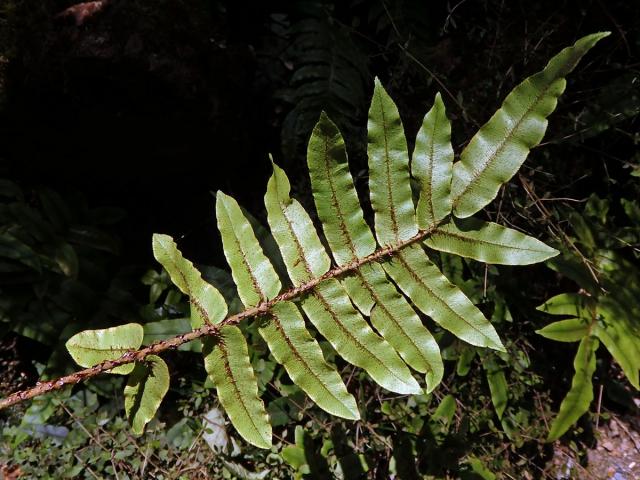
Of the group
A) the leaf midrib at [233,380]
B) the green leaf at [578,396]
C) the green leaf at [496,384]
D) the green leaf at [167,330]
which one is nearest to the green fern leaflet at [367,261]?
the leaf midrib at [233,380]

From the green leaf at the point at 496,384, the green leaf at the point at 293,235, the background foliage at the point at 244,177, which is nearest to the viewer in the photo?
the green leaf at the point at 293,235

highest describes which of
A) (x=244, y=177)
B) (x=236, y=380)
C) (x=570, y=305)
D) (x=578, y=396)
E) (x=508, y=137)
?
(x=508, y=137)

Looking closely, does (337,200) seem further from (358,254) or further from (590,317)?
(590,317)

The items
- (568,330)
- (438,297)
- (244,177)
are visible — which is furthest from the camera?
(244,177)

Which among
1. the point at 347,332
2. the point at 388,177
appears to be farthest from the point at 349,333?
the point at 388,177

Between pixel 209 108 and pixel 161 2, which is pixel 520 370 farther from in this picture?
pixel 161 2

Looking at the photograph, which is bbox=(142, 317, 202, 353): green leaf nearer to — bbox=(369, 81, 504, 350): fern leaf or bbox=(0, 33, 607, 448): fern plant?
bbox=(0, 33, 607, 448): fern plant

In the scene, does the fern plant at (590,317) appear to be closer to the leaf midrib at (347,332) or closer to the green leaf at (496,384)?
the green leaf at (496,384)
